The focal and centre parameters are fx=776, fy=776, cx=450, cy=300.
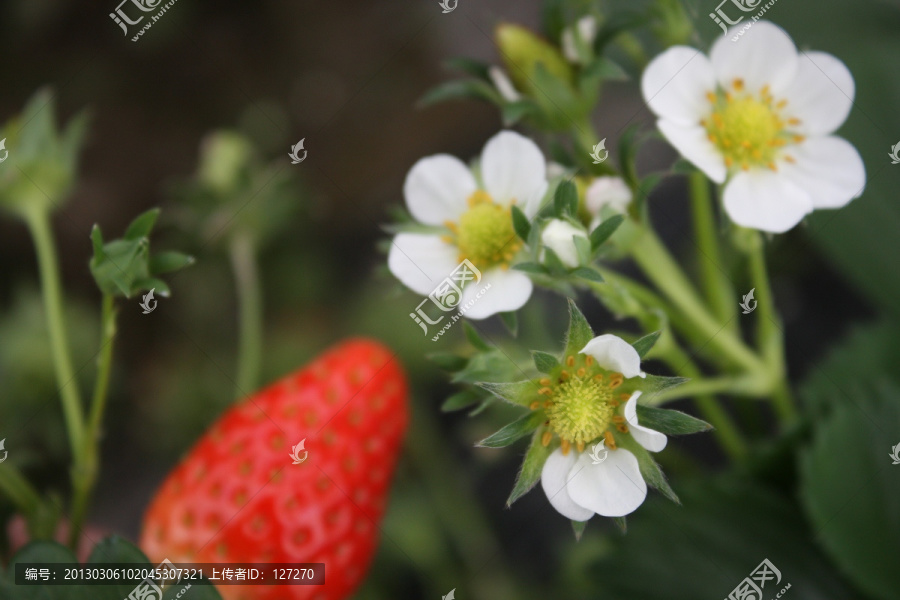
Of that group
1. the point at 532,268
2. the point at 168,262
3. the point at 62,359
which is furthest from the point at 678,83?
the point at 62,359

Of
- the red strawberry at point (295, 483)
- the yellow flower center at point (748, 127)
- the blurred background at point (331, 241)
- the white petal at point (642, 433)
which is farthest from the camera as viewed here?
the blurred background at point (331, 241)

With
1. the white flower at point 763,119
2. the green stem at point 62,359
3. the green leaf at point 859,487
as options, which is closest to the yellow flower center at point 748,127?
the white flower at point 763,119

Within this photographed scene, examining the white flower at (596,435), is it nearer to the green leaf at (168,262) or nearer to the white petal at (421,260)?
the white petal at (421,260)

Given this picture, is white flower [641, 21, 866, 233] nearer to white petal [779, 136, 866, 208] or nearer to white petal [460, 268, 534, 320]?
white petal [779, 136, 866, 208]

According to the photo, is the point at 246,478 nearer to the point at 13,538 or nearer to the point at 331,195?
the point at 13,538

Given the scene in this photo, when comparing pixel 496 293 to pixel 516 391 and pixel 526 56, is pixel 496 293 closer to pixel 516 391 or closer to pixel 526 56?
pixel 516 391

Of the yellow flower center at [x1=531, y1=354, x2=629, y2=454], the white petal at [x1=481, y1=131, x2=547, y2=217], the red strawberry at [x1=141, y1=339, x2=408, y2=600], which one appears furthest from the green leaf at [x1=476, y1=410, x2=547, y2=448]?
the red strawberry at [x1=141, y1=339, x2=408, y2=600]

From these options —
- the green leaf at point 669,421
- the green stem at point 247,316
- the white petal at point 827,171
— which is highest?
the white petal at point 827,171
